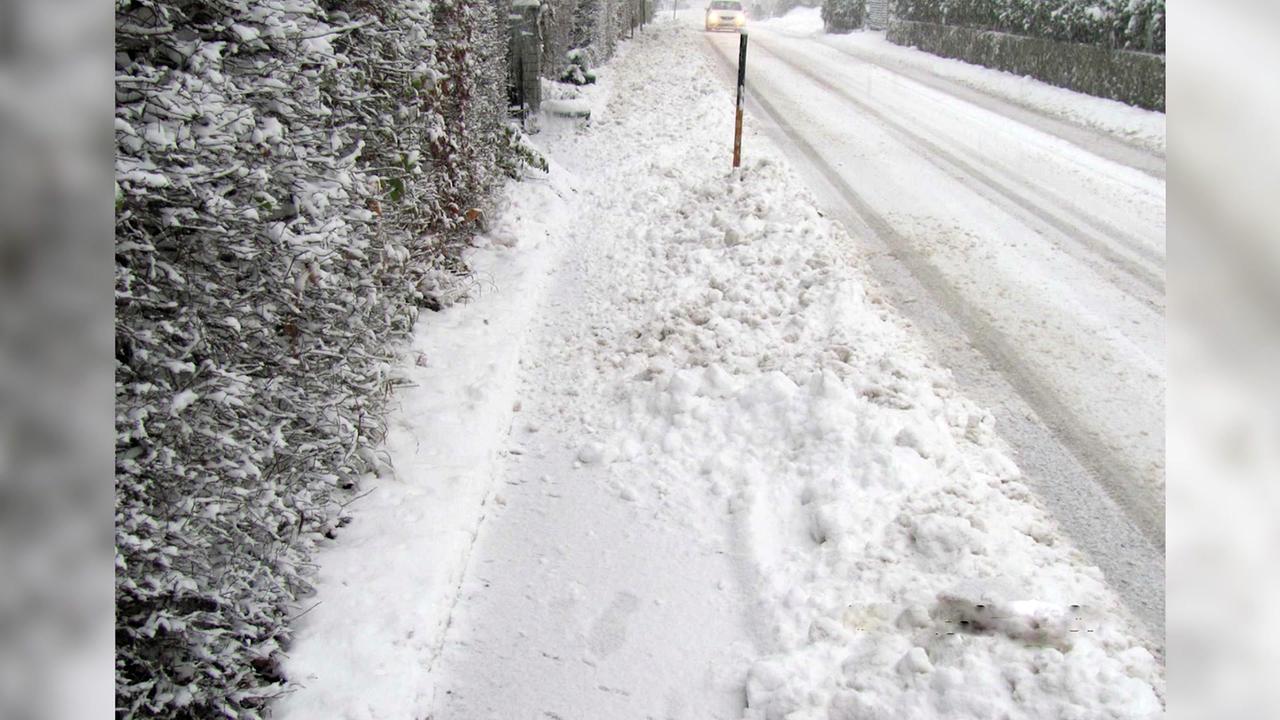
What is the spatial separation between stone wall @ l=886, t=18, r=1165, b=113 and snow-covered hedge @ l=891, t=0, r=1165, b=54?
226mm

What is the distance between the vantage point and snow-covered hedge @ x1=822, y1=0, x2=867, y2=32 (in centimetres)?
3978

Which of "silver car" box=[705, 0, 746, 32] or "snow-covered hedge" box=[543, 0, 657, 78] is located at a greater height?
"silver car" box=[705, 0, 746, 32]

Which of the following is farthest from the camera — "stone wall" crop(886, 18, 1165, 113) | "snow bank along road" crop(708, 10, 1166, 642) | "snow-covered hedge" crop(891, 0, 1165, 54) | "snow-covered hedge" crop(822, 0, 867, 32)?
"snow-covered hedge" crop(822, 0, 867, 32)

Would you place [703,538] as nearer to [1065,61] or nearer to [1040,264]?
[1040,264]

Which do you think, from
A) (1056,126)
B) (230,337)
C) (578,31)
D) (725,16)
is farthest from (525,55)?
(725,16)

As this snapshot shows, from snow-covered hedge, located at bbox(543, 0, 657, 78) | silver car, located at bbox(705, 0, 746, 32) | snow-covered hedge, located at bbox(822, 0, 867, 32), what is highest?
snow-covered hedge, located at bbox(822, 0, 867, 32)

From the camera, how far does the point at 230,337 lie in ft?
9.35

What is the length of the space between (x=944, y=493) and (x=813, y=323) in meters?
2.13

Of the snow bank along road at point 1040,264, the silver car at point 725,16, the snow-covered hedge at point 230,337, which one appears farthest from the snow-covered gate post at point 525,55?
the silver car at point 725,16

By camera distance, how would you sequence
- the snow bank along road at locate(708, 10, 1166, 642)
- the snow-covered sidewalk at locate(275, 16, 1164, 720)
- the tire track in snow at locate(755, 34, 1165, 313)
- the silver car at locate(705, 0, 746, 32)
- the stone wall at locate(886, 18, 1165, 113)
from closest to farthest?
the snow-covered sidewalk at locate(275, 16, 1164, 720)
the snow bank along road at locate(708, 10, 1166, 642)
the tire track in snow at locate(755, 34, 1165, 313)
the stone wall at locate(886, 18, 1165, 113)
the silver car at locate(705, 0, 746, 32)

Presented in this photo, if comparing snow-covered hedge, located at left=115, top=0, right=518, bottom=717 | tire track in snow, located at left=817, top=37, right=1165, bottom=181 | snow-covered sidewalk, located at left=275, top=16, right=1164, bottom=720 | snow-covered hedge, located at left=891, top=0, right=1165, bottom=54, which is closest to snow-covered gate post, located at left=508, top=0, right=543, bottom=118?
snow-covered sidewalk, located at left=275, top=16, right=1164, bottom=720

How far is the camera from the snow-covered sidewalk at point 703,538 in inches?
127

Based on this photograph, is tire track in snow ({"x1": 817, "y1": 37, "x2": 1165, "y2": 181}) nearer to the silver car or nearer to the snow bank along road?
the snow bank along road

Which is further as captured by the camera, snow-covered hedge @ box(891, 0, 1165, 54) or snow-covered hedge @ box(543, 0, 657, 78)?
snow-covered hedge @ box(891, 0, 1165, 54)
